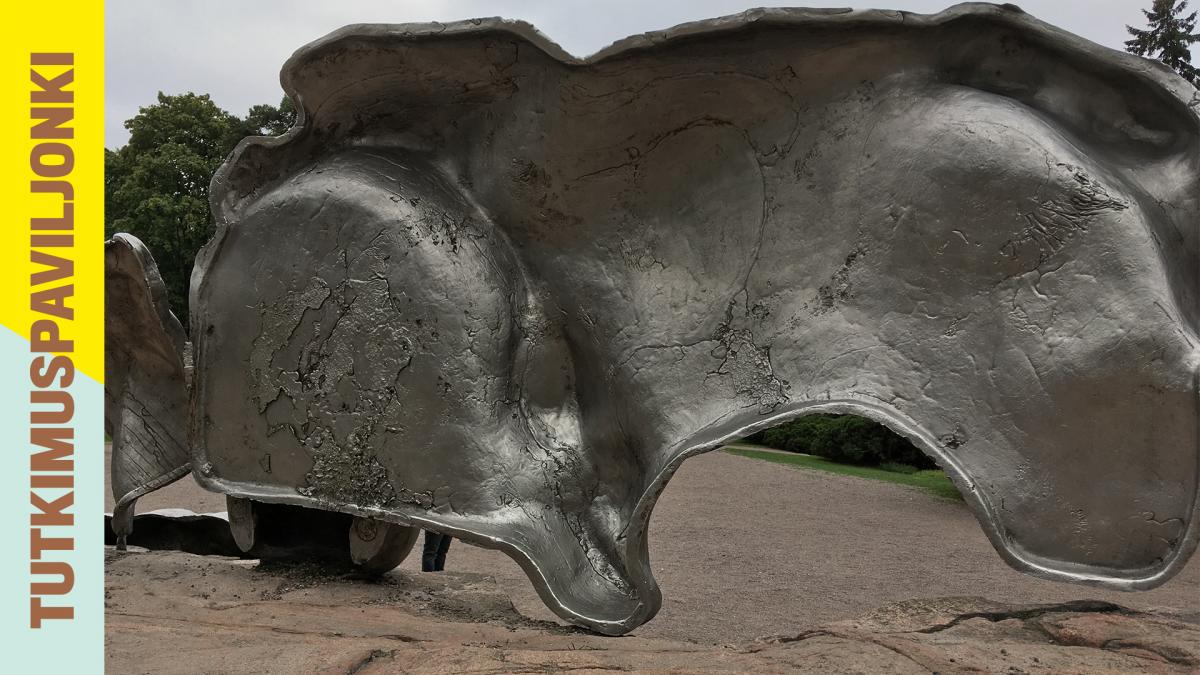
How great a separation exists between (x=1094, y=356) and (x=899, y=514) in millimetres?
7133

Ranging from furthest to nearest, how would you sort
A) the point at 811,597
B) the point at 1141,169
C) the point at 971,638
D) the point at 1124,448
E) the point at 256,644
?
the point at 811,597
the point at 971,638
the point at 256,644
the point at 1141,169
the point at 1124,448

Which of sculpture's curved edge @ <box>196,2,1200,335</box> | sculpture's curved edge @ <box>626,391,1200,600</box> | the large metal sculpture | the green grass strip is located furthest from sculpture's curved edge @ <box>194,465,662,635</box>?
the green grass strip

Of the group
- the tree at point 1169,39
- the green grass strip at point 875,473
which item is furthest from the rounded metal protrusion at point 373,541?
the tree at point 1169,39

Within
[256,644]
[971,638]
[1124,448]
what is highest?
[1124,448]

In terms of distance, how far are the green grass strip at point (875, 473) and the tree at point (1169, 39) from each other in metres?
5.34

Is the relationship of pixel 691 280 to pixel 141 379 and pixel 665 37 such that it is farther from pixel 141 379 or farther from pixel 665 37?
pixel 141 379

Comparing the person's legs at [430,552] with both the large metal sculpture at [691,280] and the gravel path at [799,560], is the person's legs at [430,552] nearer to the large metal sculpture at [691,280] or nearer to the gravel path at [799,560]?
the gravel path at [799,560]

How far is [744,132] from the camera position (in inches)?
96.2

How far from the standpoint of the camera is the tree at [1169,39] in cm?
1035

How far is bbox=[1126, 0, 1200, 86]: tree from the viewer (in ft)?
34.0

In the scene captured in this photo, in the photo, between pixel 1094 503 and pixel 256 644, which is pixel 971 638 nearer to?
pixel 1094 503

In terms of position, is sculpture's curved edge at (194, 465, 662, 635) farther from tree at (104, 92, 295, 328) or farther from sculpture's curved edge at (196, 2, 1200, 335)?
tree at (104, 92, 295, 328)

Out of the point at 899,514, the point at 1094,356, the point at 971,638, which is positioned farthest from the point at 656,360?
the point at 899,514

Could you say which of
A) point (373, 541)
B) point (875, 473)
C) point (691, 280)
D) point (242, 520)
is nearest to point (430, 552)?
point (373, 541)
